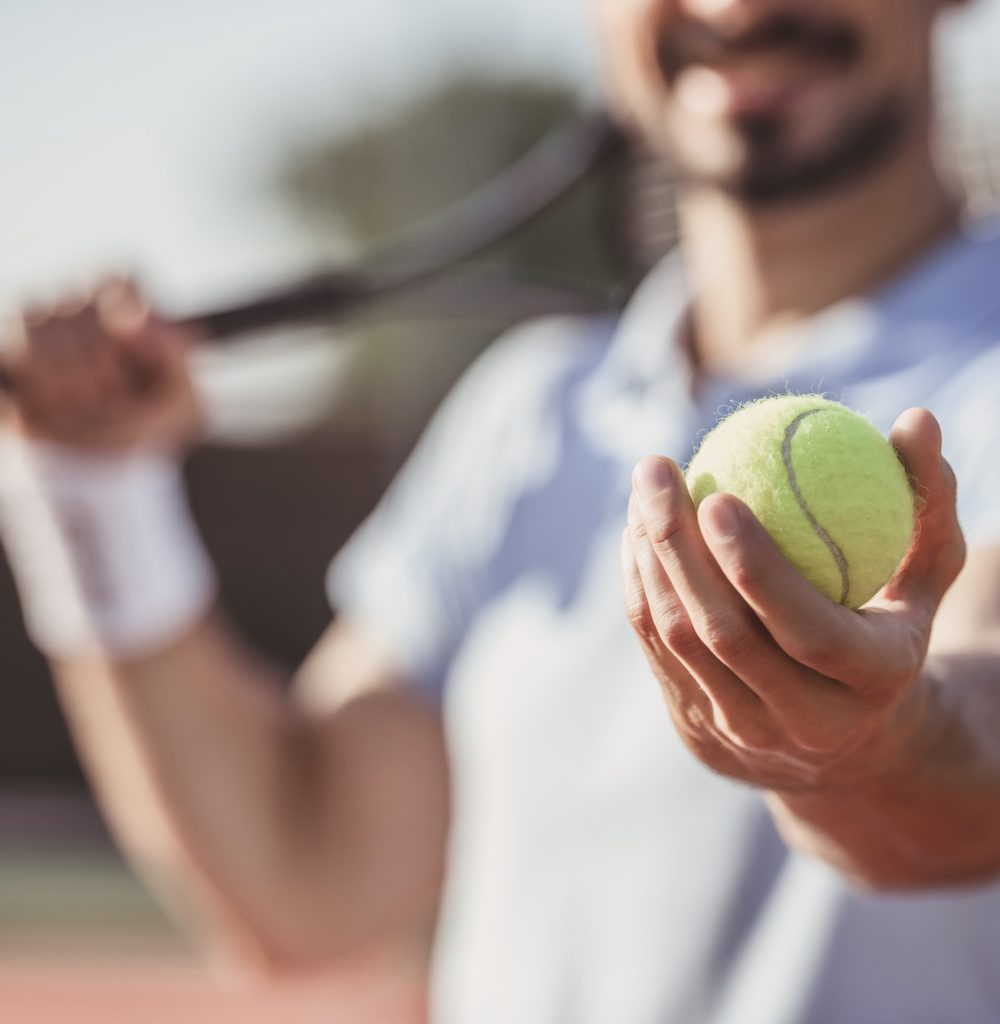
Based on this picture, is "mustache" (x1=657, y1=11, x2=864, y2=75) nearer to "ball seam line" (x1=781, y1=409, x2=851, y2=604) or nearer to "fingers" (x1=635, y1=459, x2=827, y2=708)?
"ball seam line" (x1=781, y1=409, x2=851, y2=604)

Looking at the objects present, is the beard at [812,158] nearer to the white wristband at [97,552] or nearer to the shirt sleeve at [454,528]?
the shirt sleeve at [454,528]

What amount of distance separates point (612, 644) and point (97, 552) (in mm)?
573

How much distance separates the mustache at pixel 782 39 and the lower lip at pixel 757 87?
1cm

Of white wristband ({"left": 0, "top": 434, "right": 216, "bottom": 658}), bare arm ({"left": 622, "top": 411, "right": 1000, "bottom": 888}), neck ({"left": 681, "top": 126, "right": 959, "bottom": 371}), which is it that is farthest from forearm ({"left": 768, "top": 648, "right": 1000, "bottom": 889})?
white wristband ({"left": 0, "top": 434, "right": 216, "bottom": 658})

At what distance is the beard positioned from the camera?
113cm

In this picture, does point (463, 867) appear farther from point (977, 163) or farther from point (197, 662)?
point (977, 163)

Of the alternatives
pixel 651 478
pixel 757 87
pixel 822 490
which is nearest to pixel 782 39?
pixel 757 87

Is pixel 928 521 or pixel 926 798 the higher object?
pixel 928 521

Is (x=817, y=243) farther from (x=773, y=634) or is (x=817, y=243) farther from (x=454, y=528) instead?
(x=773, y=634)

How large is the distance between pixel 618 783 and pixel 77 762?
615cm

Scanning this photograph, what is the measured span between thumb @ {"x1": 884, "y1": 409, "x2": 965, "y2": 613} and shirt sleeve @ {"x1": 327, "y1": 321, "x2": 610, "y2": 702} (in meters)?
0.65

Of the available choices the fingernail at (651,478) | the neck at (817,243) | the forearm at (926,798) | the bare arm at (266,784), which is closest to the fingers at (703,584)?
the fingernail at (651,478)

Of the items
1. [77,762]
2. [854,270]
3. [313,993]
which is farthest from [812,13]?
[77,762]

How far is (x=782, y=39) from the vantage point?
117 cm
